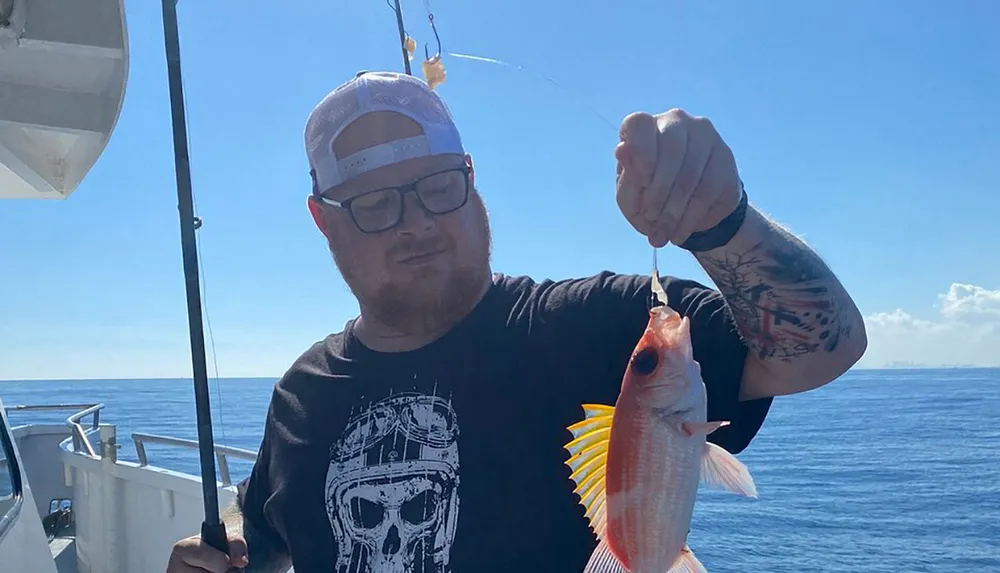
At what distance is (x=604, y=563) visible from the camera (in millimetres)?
1433

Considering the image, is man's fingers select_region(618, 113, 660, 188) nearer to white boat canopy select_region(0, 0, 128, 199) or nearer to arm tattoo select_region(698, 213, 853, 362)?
arm tattoo select_region(698, 213, 853, 362)

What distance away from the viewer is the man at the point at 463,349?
155 cm

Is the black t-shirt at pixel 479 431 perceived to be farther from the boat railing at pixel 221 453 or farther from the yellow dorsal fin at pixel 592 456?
the boat railing at pixel 221 453

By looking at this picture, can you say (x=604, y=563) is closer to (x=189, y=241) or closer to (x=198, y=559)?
(x=198, y=559)

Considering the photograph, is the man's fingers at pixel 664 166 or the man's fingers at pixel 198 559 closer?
the man's fingers at pixel 664 166

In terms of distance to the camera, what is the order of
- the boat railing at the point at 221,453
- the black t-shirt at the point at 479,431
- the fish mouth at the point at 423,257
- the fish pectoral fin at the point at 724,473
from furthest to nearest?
the boat railing at the point at 221,453, the fish mouth at the point at 423,257, the black t-shirt at the point at 479,431, the fish pectoral fin at the point at 724,473

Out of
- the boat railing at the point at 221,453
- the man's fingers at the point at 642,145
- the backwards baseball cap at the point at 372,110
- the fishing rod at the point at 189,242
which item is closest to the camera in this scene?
the man's fingers at the point at 642,145

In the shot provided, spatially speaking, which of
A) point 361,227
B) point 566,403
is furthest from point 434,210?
point 566,403

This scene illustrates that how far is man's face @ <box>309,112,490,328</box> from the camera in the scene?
2027 mm

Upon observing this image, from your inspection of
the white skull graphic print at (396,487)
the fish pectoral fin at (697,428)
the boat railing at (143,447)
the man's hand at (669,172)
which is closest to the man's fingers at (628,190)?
Result: the man's hand at (669,172)

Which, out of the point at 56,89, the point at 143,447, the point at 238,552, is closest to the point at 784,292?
the point at 238,552

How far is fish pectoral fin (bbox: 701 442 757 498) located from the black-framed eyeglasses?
1.01m

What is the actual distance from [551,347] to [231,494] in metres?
3.59

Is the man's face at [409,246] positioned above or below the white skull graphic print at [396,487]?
above
